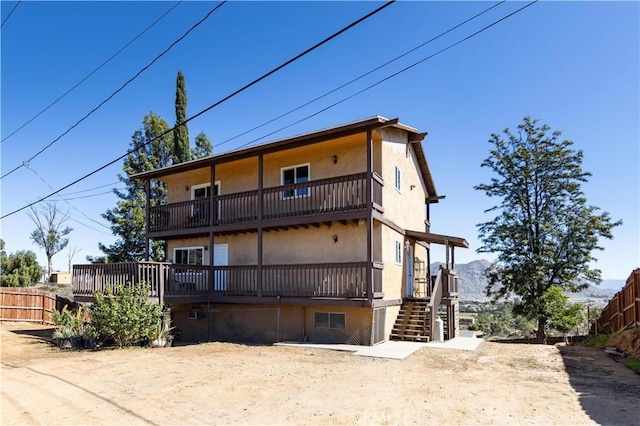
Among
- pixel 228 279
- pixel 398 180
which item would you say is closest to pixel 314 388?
pixel 228 279

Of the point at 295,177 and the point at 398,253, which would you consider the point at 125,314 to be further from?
the point at 398,253

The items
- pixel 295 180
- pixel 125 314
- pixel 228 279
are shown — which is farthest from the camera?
pixel 295 180

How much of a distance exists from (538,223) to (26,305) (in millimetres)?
30151

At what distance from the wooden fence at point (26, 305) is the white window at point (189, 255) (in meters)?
9.46

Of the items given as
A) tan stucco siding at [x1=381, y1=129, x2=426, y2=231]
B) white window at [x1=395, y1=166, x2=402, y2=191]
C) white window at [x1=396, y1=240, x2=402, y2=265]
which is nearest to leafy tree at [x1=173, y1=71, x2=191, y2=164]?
tan stucco siding at [x1=381, y1=129, x2=426, y2=231]

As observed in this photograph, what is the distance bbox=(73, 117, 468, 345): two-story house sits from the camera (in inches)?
597

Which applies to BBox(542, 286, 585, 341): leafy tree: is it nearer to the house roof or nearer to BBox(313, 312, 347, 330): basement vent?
the house roof

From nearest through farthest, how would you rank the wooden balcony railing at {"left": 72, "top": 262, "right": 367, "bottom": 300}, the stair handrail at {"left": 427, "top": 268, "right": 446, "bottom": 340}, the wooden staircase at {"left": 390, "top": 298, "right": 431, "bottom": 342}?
the wooden balcony railing at {"left": 72, "top": 262, "right": 367, "bottom": 300}
the stair handrail at {"left": 427, "top": 268, "right": 446, "bottom": 340}
the wooden staircase at {"left": 390, "top": 298, "right": 431, "bottom": 342}

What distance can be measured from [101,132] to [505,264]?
26.2 metres

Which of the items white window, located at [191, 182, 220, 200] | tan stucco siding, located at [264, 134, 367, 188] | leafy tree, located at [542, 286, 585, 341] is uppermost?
tan stucco siding, located at [264, 134, 367, 188]

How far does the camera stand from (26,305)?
25453 mm

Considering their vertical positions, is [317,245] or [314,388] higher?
[317,245]

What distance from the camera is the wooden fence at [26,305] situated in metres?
24.9

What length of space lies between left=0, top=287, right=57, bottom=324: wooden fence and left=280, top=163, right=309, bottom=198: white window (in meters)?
16.8
